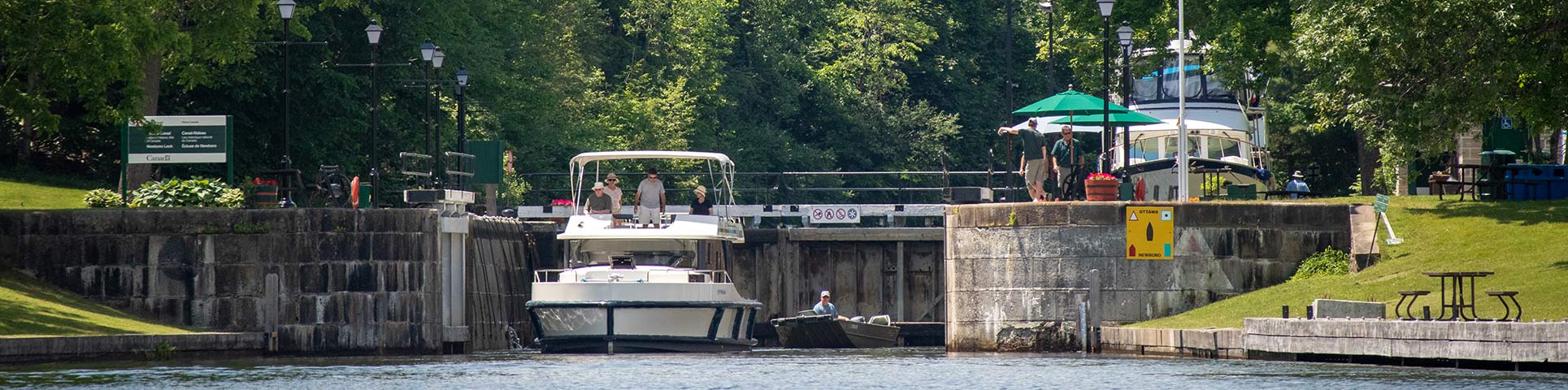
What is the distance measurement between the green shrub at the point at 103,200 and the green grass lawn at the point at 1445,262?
51.9 ft

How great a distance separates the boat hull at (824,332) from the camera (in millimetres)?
41469

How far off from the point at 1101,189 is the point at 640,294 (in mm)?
7227

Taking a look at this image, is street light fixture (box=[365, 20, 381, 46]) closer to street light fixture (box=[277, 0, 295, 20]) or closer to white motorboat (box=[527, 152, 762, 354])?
street light fixture (box=[277, 0, 295, 20])

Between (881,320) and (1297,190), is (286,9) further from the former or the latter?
(1297,190)

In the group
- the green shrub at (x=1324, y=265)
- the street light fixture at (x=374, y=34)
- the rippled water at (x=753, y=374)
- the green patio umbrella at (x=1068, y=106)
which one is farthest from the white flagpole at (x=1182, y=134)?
the street light fixture at (x=374, y=34)

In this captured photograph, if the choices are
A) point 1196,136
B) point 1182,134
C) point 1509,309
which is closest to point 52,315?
point 1509,309

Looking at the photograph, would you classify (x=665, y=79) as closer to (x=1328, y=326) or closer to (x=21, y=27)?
(x=21, y=27)

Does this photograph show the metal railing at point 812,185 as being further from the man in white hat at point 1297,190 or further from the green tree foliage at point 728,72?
the man in white hat at point 1297,190

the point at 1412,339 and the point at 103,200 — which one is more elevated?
the point at 103,200

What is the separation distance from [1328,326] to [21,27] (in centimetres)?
1883

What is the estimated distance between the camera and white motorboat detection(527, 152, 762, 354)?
35.3 meters

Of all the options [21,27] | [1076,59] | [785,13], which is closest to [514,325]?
[21,27]

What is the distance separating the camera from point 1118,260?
1401 inches

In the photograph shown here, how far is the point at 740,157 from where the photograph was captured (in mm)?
74188
